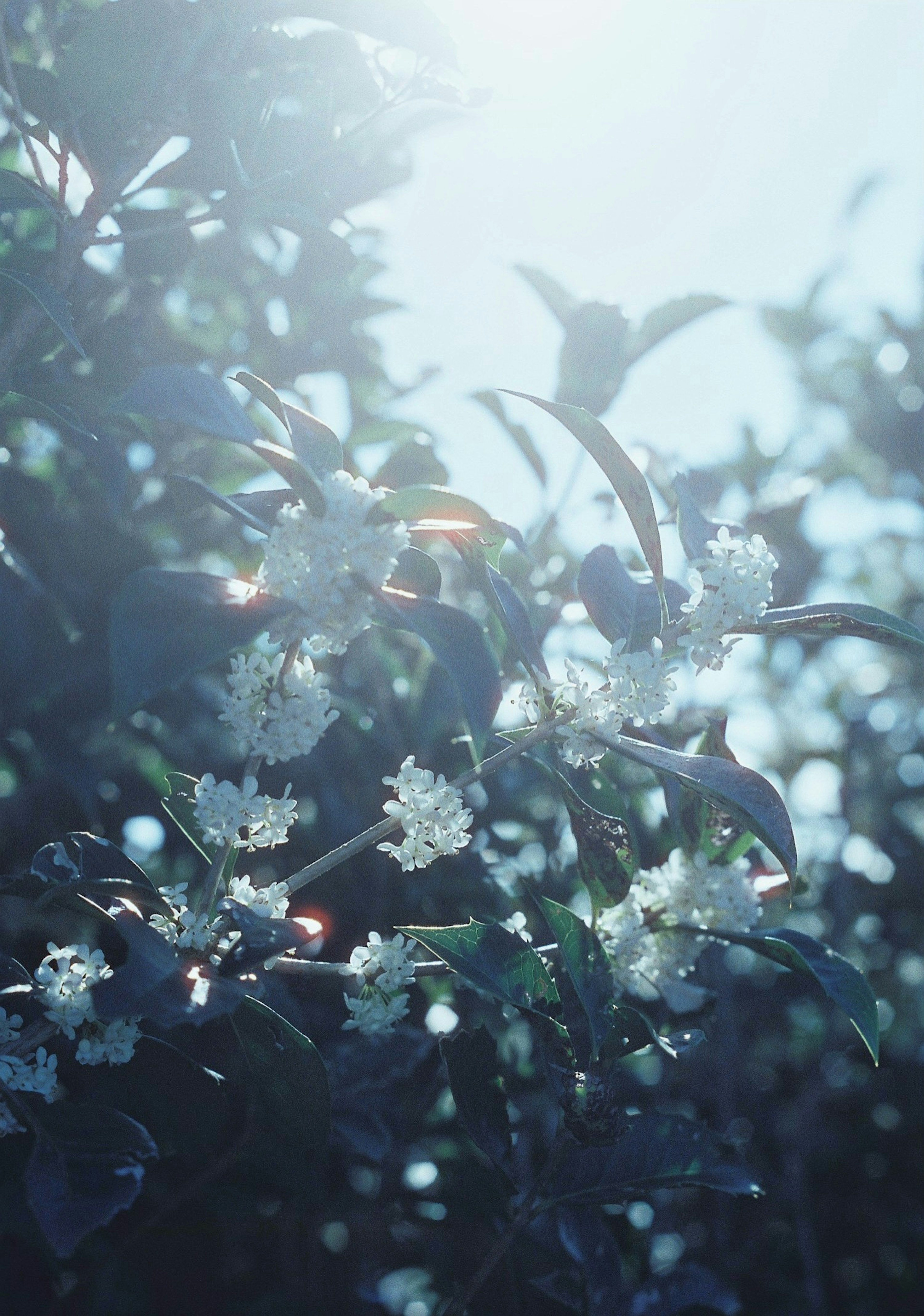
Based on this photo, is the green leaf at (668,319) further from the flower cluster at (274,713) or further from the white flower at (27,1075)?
the white flower at (27,1075)

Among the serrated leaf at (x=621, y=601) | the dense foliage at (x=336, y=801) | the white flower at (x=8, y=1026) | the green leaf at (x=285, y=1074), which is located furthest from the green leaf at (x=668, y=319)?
the white flower at (x=8, y=1026)

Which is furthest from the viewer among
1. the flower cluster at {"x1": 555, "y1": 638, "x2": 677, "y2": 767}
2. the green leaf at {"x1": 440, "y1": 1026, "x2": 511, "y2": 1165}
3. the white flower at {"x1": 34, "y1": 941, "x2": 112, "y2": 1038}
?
the green leaf at {"x1": 440, "y1": 1026, "x2": 511, "y2": 1165}

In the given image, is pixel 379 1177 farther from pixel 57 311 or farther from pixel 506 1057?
pixel 57 311

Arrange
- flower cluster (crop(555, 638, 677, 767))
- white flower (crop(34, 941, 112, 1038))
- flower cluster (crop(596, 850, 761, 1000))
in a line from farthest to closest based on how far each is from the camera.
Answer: flower cluster (crop(596, 850, 761, 1000))
flower cluster (crop(555, 638, 677, 767))
white flower (crop(34, 941, 112, 1038))

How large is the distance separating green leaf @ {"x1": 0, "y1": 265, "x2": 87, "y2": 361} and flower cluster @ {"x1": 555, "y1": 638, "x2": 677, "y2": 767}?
0.77 metres

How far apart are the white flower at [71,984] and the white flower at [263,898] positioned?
0.52 ft

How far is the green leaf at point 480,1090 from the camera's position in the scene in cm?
133

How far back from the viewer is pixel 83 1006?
986mm

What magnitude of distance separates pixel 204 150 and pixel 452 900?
1.48m

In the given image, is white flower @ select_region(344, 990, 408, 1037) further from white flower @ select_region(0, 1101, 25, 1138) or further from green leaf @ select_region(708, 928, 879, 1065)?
green leaf @ select_region(708, 928, 879, 1065)

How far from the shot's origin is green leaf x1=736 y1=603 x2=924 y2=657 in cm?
117

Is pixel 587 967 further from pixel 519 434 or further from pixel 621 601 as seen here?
pixel 519 434

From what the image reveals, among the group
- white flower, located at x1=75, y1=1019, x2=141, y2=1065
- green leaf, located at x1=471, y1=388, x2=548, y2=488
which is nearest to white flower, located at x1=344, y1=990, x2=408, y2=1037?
white flower, located at x1=75, y1=1019, x2=141, y2=1065

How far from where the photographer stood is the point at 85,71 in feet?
4.70
